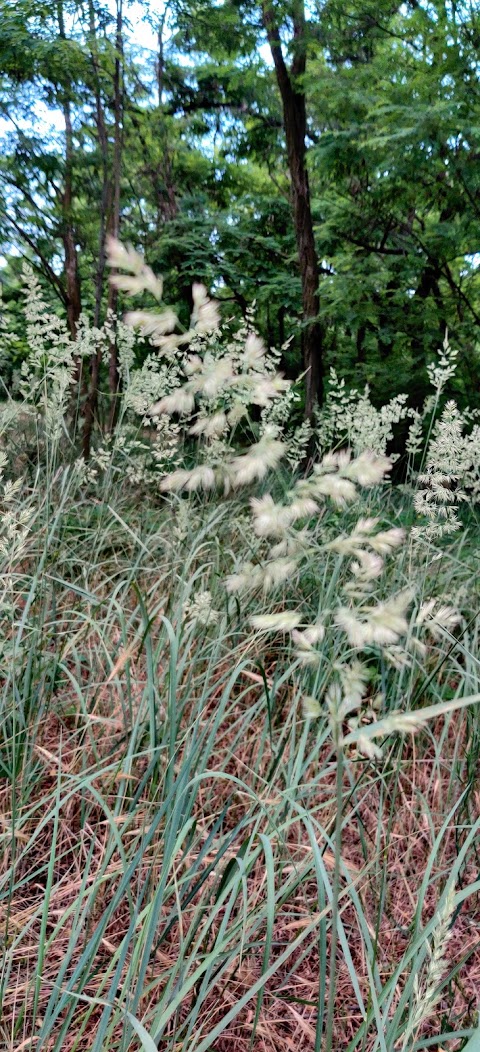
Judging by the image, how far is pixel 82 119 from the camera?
18.2 feet

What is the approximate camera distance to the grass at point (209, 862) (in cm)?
114

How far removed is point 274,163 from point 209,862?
896cm

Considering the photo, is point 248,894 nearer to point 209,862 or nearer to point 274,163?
point 209,862

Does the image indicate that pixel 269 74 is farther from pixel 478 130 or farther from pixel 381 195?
pixel 478 130

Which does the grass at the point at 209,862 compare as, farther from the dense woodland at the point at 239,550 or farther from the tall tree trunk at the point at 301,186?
the tall tree trunk at the point at 301,186

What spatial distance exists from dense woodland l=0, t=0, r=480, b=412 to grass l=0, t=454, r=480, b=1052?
3573 millimetres

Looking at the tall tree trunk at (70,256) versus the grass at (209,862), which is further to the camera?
the tall tree trunk at (70,256)

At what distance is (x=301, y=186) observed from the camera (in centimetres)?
587

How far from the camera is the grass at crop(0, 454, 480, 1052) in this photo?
114cm

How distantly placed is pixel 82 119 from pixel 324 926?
622 cm

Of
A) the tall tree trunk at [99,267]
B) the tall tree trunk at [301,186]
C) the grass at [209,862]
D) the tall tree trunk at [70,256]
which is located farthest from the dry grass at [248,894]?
the tall tree trunk at [301,186]

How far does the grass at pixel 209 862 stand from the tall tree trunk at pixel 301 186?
13.4ft

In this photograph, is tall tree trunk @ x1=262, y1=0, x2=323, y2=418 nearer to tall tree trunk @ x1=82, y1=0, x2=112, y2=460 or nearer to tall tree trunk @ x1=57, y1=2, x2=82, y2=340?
tall tree trunk @ x1=82, y1=0, x2=112, y2=460

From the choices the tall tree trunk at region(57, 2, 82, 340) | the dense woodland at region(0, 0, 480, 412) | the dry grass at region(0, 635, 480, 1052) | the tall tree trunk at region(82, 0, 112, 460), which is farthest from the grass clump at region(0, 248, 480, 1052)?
the dense woodland at region(0, 0, 480, 412)
